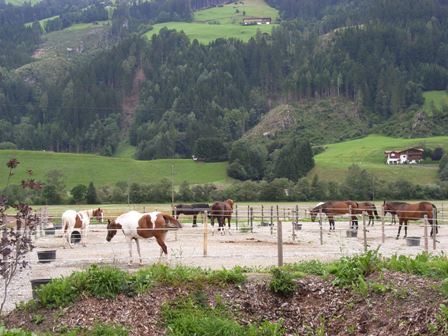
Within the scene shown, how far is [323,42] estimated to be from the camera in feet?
646

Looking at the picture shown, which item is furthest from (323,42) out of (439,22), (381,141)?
(381,141)

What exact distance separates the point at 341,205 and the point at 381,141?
102 metres

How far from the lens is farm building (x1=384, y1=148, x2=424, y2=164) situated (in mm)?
112312

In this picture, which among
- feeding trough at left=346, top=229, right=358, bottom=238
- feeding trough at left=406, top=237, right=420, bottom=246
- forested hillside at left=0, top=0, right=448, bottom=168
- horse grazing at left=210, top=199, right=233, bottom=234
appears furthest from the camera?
forested hillside at left=0, top=0, right=448, bottom=168

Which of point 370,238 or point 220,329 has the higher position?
point 220,329

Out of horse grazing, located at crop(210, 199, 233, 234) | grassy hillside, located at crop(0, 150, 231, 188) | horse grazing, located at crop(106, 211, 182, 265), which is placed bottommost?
grassy hillside, located at crop(0, 150, 231, 188)

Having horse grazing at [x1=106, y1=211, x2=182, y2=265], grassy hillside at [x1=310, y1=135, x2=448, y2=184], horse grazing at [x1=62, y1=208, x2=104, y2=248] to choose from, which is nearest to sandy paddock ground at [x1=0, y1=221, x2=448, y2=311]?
horse grazing at [x1=62, y1=208, x2=104, y2=248]

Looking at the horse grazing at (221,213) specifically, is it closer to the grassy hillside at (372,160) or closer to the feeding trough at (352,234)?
the feeding trough at (352,234)

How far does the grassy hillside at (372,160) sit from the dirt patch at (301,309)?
280 ft

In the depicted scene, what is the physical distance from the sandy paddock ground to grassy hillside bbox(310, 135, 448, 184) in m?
62.1

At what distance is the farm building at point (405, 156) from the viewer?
112 m

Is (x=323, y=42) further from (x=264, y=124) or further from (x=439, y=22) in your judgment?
(x=264, y=124)

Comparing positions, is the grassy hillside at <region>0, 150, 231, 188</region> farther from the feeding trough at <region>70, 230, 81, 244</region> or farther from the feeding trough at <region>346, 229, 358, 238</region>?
the feeding trough at <region>70, 230, 81, 244</region>

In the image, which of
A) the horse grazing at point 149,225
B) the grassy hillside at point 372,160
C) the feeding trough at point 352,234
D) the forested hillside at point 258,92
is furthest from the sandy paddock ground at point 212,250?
the forested hillside at point 258,92
